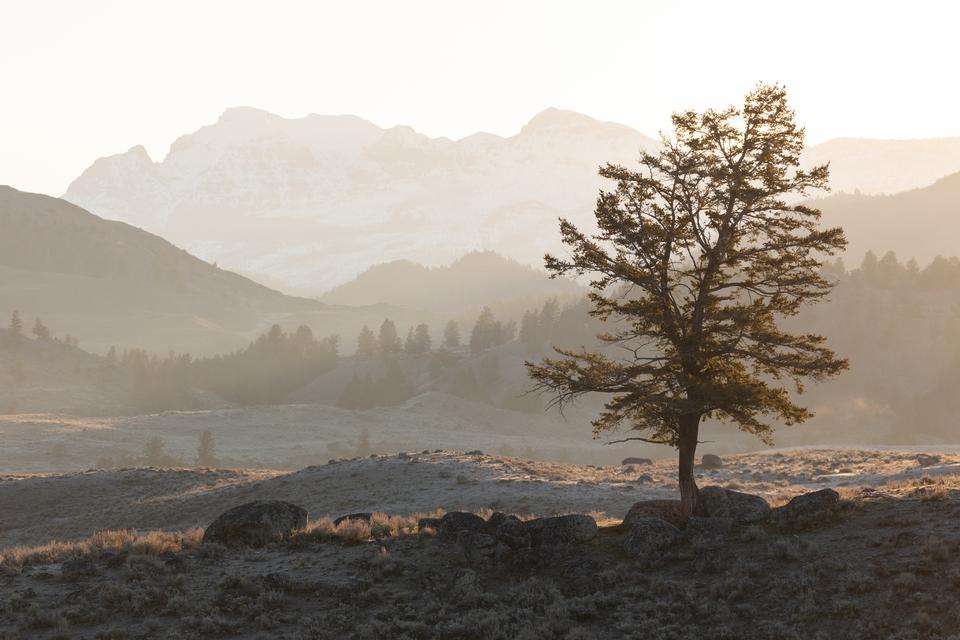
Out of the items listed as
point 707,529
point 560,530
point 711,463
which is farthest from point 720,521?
point 711,463

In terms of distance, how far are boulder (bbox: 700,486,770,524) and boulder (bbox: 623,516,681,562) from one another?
5.97ft

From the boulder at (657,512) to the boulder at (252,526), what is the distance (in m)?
10.4

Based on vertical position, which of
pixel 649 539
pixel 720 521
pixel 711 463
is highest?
pixel 720 521

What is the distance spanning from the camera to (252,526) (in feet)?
92.5


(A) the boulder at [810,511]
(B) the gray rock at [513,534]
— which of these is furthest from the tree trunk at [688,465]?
(B) the gray rock at [513,534]

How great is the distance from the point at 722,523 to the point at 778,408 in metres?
3.77

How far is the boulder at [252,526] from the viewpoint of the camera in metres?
27.9

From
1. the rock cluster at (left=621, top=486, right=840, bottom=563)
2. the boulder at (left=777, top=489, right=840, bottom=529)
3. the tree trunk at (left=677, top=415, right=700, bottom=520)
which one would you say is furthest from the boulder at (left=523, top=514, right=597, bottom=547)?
the boulder at (left=777, top=489, right=840, bottom=529)

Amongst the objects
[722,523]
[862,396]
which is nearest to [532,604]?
[722,523]

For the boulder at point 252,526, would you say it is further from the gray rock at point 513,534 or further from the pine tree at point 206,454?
the pine tree at point 206,454

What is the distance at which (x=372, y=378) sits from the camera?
601ft

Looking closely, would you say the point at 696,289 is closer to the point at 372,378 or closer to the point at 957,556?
the point at 957,556

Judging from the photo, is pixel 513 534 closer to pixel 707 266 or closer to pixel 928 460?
pixel 707 266

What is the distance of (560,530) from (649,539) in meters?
2.63
